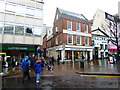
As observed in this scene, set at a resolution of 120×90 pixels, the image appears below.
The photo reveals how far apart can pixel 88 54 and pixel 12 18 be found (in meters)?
20.2

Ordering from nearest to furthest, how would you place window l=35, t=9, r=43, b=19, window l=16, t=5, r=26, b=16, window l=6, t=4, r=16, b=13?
1. window l=6, t=4, r=16, b=13
2. window l=16, t=5, r=26, b=16
3. window l=35, t=9, r=43, b=19

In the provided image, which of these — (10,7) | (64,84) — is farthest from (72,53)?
(64,84)

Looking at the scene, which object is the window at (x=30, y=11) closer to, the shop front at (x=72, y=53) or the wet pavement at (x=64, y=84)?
the shop front at (x=72, y=53)

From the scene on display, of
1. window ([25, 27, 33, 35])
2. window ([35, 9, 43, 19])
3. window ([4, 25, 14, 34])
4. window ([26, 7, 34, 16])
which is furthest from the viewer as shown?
window ([35, 9, 43, 19])

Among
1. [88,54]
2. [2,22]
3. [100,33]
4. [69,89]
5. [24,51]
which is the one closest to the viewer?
[69,89]

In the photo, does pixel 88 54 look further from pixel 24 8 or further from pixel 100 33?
pixel 24 8

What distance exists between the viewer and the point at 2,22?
594 inches

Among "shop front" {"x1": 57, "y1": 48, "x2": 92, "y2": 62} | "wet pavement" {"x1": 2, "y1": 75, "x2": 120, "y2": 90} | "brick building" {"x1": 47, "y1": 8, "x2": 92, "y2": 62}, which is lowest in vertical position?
"wet pavement" {"x1": 2, "y1": 75, "x2": 120, "y2": 90}

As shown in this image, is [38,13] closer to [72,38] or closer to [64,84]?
[72,38]

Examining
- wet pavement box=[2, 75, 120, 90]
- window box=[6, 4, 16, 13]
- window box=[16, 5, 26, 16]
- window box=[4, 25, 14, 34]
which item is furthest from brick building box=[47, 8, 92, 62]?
wet pavement box=[2, 75, 120, 90]

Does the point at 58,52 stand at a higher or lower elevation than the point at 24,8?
lower

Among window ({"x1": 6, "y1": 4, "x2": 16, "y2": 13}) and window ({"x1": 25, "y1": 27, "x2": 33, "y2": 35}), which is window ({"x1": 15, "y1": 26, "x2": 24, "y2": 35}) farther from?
window ({"x1": 6, "y1": 4, "x2": 16, "y2": 13})

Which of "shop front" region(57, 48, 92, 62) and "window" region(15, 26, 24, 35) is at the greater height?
"window" region(15, 26, 24, 35)

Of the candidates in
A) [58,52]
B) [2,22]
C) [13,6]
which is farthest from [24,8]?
[58,52]
